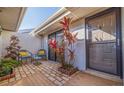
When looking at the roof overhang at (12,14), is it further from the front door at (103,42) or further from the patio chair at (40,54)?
the patio chair at (40,54)

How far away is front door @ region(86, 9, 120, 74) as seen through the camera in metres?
3.59

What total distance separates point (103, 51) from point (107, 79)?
88 cm

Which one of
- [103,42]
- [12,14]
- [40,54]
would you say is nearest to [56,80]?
[103,42]

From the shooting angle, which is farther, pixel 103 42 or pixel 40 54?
pixel 40 54

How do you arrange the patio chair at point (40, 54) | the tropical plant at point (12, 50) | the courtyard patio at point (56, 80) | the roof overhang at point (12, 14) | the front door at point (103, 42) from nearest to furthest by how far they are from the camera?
the courtyard patio at point (56, 80) < the front door at point (103, 42) < the roof overhang at point (12, 14) < the tropical plant at point (12, 50) < the patio chair at point (40, 54)

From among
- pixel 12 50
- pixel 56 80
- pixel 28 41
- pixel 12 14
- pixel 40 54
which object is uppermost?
pixel 12 14

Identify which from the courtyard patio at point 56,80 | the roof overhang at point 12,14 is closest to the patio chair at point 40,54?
the roof overhang at point 12,14

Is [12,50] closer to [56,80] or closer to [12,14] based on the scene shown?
[12,14]

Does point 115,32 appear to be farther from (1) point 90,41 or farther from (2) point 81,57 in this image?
(2) point 81,57

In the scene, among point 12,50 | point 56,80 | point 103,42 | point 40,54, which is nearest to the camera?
point 56,80

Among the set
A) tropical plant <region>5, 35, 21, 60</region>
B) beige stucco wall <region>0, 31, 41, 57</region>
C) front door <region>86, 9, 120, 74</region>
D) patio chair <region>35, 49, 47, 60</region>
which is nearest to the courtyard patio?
front door <region>86, 9, 120, 74</region>

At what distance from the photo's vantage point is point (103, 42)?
404cm

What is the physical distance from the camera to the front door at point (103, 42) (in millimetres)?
3586

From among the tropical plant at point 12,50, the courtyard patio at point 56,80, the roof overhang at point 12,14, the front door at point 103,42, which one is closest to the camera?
the courtyard patio at point 56,80
